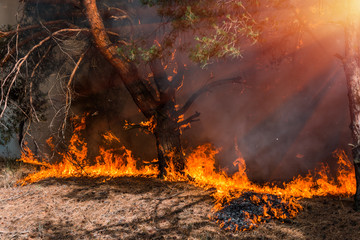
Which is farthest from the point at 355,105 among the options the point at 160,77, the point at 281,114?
the point at 160,77

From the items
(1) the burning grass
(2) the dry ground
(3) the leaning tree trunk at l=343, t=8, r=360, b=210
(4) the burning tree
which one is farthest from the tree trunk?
(4) the burning tree

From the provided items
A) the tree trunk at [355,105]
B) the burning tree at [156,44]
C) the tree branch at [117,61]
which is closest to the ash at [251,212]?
the tree trunk at [355,105]

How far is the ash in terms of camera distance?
5109 millimetres

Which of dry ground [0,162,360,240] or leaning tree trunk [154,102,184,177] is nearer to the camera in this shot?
dry ground [0,162,360,240]

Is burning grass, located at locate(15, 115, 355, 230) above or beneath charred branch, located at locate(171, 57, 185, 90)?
beneath

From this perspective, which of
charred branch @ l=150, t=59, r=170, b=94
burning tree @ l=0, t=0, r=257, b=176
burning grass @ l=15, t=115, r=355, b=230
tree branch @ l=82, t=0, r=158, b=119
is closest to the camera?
burning grass @ l=15, t=115, r=355, b=230

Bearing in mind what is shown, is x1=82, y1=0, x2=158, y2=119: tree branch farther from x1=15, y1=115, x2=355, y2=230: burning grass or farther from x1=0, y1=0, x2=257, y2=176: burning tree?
x1=15, y1=115, x2=355, y2=230: burning grass

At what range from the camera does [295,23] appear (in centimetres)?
692

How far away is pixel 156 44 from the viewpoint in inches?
306

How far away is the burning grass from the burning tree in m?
1.24

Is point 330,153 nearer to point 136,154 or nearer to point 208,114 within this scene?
point 208,114

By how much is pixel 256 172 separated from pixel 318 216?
13.4 feet

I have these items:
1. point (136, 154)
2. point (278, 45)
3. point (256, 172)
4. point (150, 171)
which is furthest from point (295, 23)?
point (136, 154)

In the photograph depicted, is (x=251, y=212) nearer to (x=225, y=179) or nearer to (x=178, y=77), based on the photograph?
(x=225, y=179)
